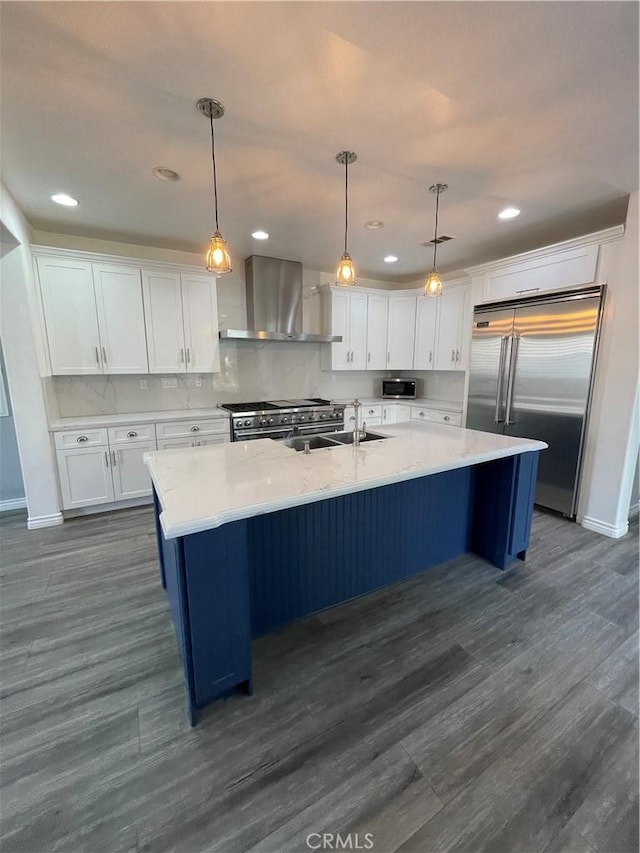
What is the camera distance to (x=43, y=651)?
183 centimetres

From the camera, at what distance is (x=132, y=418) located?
3492 mm

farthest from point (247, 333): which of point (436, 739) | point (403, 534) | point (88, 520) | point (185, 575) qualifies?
point (436, 739)

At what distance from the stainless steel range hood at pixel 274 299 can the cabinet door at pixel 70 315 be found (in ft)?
4.14

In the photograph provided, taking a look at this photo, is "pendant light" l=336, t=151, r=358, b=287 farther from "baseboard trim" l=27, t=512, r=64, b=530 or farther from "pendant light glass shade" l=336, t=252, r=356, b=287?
"baseboard trim" l=27, t=512, r=64, b=530

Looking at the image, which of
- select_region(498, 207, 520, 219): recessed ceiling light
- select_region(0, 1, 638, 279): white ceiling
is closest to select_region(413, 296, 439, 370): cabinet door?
select_region(498, 207, 520, 219): recessed ceiling light

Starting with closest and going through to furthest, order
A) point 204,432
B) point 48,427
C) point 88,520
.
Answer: point 48,427 < point 88,520 < point 204,432

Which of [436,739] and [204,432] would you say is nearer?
[436,739]

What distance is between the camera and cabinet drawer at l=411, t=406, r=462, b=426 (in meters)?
4.31

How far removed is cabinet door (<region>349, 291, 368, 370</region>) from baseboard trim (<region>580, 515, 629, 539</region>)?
10.1ft

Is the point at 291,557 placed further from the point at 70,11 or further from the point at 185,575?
the point at 70,11

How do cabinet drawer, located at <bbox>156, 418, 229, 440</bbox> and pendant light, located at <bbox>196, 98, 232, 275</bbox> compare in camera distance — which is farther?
cabinet drawer, located at <bbox>156, 418, 229, 440</bbox>

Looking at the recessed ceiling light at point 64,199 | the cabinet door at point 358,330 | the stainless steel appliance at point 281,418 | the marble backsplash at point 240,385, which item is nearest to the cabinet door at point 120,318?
the marble backsplash at point 240,385

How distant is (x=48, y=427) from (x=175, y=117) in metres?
2.64

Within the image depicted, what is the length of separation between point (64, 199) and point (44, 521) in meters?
2.70
